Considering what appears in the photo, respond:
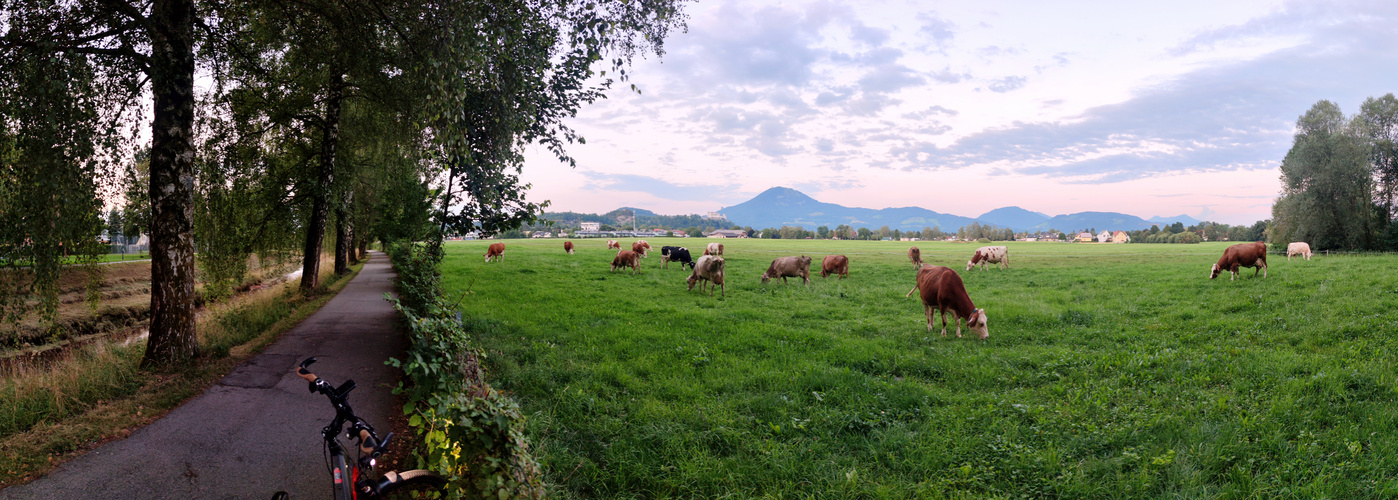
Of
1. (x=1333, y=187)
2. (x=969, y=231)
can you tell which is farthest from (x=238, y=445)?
(x=969, y=231)

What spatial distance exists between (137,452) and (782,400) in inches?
296

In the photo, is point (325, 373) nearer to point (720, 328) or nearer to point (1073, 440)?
point (720, 328)

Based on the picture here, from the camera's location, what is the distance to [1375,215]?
3756 cm

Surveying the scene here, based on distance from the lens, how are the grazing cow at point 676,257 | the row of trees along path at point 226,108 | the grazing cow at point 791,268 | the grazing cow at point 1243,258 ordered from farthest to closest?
1. the grazing cow at point 676,257
2. the grazing cow at point 791,268
3. the grazing cow at point 1243,258
4. the row of trees along path at point 226,108

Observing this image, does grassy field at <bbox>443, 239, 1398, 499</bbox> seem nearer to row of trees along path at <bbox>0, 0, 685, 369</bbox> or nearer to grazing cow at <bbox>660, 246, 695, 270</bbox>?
row of trees along path at <bbox>0, 0, 685, 369</bbox>

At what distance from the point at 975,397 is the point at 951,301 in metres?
4.73

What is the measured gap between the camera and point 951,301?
11867 mm

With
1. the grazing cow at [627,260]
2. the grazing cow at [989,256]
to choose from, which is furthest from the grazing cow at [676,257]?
the grazing cow at [989,256]

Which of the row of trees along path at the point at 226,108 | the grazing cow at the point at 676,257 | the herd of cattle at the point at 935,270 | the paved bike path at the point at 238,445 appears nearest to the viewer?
the paved bike path at the point at 238,445

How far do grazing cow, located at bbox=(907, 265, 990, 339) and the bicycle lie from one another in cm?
Answer: 1081

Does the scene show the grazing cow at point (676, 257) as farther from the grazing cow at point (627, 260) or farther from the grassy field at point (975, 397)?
the grassy field at point (975, 397)

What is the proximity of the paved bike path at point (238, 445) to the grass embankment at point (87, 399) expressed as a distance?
0.25m

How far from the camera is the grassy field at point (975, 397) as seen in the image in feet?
17.4

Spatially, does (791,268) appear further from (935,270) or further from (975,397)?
(975,397)
